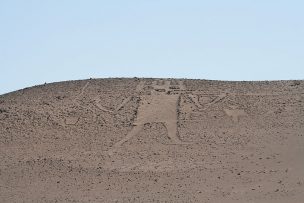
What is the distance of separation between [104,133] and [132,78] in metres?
6.74

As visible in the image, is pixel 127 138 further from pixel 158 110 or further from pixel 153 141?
pixel 158 110

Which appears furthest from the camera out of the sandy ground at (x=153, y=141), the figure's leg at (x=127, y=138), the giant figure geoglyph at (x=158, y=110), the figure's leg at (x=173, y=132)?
the giant figure geoglyph at (x=158, y=110)

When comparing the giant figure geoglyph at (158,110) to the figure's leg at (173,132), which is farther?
the giant figure geoglyph at (158,110)

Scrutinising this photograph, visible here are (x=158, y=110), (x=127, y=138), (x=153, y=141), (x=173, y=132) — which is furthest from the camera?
(x=158, y=110)

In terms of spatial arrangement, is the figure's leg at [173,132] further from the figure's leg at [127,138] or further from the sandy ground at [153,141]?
the figure's leg at [127,138]

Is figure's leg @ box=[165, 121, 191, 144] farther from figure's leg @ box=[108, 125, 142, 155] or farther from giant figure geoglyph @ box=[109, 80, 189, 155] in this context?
figure's leg @ box=[108, 125, 142, 155]

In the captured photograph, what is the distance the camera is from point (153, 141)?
88.7 feet

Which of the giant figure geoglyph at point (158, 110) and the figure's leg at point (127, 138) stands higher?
the giant figure geoglyph at point (158, 110)

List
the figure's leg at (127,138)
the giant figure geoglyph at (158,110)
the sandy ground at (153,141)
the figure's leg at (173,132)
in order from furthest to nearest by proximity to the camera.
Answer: the giant figure geoglyph at (158,110) < the figure's leg at (173,132) < the figure's leg at (127,138) < the sandy ground at (153,141)

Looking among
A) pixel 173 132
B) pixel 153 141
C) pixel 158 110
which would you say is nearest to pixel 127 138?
pixel 153 141

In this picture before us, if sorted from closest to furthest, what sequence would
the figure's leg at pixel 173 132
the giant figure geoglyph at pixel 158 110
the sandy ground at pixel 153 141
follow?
1. the sandy ground at pixel 153 141
2. the figure's leg at pixel 173 132
3. the giant figure geoglyph at pixel 158 110

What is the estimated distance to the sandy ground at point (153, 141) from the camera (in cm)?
2223

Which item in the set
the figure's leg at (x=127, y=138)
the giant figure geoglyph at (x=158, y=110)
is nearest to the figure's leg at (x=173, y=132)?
the giant figure geoglyph at (x=158, y=110)

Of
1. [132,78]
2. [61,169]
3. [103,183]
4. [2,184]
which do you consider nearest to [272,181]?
[103,183]
